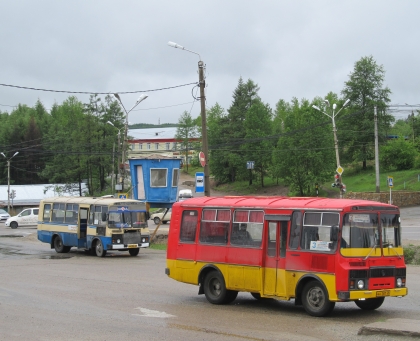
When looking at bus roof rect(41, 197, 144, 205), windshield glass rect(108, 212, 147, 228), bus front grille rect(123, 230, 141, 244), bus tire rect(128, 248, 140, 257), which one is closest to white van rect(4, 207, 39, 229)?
bus roof rect(41, 197, 144, 205)

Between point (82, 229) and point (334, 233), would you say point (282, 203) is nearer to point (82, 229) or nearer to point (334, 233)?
point (334, 233)

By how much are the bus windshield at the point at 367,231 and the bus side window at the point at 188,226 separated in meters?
4.43

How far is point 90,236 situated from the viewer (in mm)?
29766

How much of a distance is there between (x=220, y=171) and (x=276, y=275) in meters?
77.2

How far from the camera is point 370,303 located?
1302cm

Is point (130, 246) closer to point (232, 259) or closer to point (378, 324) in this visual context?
point (232, 259)

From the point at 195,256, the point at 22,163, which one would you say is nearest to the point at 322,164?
the point at 195,256

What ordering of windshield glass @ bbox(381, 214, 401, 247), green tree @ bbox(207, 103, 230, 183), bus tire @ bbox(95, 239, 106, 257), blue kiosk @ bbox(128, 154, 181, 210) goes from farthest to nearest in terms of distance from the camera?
green tree @ bbox(207, 103, 230, 183)
blue kiosk @ bbox(128, 154, 181, 210)
bus tire @ bbox(95, 239, 106, 257)
windshield glass @ bbox(381, 214, 401, 247)

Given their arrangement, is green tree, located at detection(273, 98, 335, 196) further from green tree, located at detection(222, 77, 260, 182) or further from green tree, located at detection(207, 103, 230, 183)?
green tree, located at detection(207, 103, 230, 183)

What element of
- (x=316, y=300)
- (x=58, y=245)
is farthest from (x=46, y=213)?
(x=316, y=300)

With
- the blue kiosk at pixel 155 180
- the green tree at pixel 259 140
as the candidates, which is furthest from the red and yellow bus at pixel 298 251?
the green tree at pixel 259 140

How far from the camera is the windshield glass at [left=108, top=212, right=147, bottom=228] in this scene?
93.5 feet

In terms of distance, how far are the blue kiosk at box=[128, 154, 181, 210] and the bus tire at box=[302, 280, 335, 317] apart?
928 inches

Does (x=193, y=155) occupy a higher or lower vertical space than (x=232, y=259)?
higher
